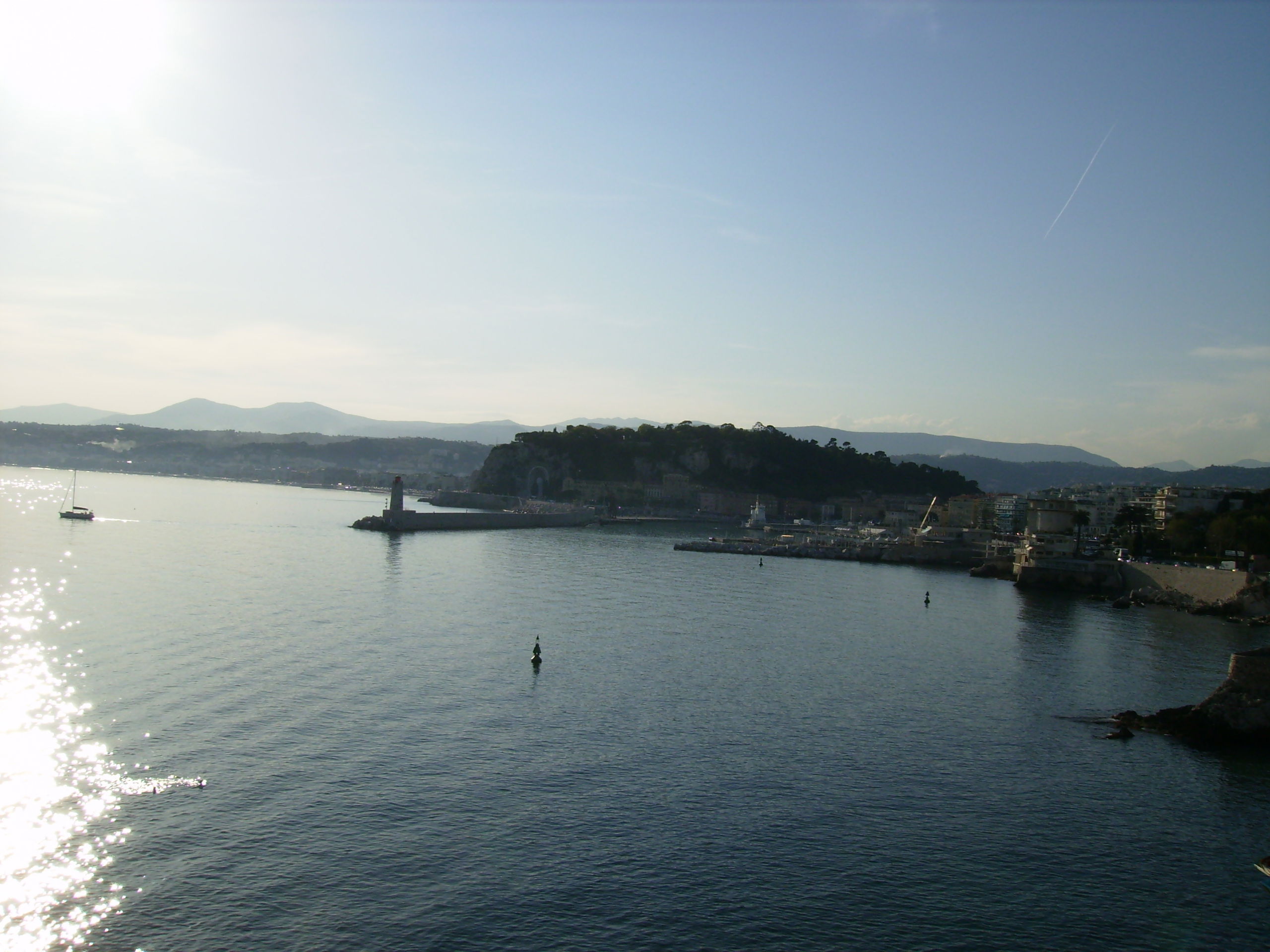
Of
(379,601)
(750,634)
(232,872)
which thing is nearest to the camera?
(232,872)

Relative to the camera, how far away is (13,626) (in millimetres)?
24125

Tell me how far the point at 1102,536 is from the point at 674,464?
64667mm

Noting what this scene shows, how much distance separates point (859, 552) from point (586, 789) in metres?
61.2

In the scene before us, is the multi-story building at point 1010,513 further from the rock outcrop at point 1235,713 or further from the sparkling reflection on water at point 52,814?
the sparkling reflection on water at point 52,814

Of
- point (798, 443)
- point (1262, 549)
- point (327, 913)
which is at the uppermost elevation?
point (798, 443)

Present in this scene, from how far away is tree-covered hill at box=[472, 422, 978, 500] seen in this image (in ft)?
422

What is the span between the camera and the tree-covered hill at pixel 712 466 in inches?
5059

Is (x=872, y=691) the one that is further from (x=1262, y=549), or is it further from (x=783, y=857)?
(x=1262, y=549)

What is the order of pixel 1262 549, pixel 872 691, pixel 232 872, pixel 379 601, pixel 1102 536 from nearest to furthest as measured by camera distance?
pixel 232 872, pixel 872 691, pixel 379 601, pixel 1262 549, pixel 1102 536

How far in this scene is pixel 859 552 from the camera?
236ft

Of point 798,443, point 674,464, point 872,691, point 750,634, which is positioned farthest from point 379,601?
point 798,443

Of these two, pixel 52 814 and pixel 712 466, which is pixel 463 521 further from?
pixel 52 814

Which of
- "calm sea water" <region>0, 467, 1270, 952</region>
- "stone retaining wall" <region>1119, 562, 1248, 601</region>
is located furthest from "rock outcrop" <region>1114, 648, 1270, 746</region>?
"stone retaining wall" <region>1119, 562, 1248, 601</region>

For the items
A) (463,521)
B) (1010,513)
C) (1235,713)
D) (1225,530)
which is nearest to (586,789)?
(1235,713)
